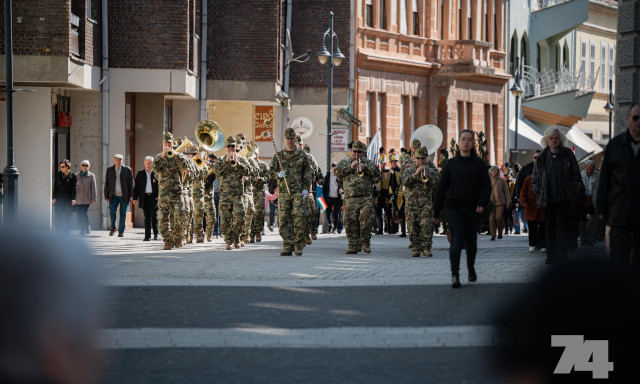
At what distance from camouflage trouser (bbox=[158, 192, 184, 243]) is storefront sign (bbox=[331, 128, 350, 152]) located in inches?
648

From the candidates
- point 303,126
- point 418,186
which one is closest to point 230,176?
point 418,186

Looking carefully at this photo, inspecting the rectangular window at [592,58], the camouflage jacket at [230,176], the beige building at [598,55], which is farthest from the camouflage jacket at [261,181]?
the rectangular window at [592,58]

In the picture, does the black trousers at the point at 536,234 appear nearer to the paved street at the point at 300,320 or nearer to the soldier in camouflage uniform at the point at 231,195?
the paved street at the point at 300,320

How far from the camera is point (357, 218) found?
2088 centimetres

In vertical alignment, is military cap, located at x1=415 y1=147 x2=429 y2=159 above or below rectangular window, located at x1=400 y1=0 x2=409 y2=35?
below

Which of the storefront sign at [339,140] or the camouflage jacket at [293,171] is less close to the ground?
the storefront sign at [339,140]

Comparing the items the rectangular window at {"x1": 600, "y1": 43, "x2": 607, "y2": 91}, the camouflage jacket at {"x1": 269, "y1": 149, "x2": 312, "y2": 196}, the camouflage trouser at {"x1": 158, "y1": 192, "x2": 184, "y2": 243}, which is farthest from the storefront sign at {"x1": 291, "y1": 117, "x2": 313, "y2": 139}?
the rectangular window at {"x1": 600, "y1": 43, "x2": 607, "y2": 91}

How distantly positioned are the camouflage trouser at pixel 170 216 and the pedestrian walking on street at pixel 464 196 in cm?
811

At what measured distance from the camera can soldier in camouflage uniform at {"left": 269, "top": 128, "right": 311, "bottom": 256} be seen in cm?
2006

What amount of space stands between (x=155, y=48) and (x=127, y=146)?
9.71 feet

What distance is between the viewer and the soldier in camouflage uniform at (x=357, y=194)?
20.7 metres

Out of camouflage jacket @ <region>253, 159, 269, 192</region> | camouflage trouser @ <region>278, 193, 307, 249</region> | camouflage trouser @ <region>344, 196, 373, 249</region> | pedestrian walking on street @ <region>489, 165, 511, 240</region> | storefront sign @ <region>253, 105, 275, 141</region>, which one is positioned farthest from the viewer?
storefront sign @ <region>253, 105, 275, 141</region>

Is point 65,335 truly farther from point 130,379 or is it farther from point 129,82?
point 129,82

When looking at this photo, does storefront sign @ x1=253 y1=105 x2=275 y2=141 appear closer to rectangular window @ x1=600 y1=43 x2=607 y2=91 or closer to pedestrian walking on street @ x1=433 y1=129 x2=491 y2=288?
pedestrian walking on street @ x1=433 y1=129 x2=491 y2=288
